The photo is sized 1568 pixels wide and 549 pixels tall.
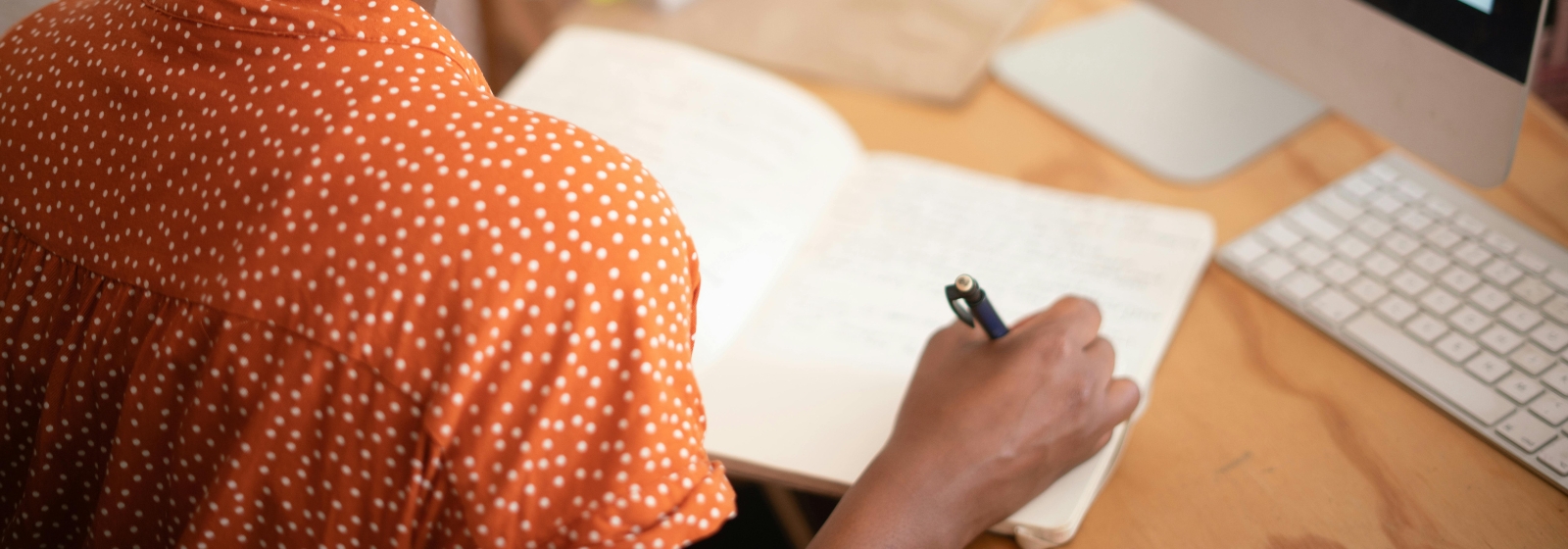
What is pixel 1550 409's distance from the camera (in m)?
0.53

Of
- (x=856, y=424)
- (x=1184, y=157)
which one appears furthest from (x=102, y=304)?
(x=1184, y=157)

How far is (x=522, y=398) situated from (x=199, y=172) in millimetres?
171

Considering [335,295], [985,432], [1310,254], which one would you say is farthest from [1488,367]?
[335,295]

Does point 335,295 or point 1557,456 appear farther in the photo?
point 1557,456

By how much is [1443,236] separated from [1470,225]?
0.07 feet

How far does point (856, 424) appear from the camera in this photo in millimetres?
562

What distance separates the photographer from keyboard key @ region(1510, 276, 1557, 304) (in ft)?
1.90

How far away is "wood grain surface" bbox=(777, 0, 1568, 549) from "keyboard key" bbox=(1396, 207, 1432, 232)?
78mm

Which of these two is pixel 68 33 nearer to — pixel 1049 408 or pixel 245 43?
pixel 245 43

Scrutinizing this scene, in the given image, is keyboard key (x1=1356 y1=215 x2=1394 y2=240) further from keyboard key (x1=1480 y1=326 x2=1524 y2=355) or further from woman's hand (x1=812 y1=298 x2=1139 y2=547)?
woman's hand (x1=812 y1=298 x2=1139 y2=547)

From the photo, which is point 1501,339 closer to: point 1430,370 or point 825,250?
point 1430,370

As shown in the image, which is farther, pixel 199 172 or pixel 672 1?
pixel 672 1

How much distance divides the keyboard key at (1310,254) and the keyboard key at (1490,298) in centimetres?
8

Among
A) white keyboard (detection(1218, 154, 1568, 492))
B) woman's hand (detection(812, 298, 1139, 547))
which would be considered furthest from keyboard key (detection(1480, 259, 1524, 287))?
woman's hand (detection(812, 298, 1139, 547))
